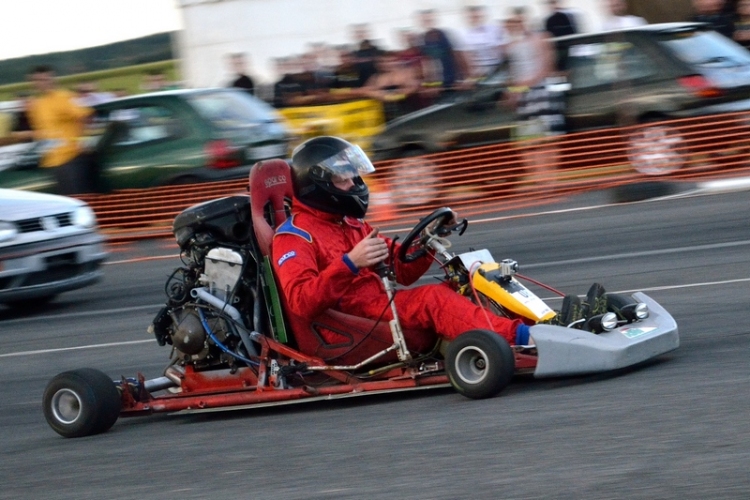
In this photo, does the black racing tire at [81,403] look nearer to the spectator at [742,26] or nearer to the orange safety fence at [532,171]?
the orange safety fence at [532,171]

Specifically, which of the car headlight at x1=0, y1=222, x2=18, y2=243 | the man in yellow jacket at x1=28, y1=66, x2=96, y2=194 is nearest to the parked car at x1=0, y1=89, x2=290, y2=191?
the man in yellow jacket at x1=28, y1=66, x2=96, y2=194

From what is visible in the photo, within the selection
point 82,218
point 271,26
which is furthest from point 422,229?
point 271,26

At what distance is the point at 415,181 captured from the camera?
12.7 metres

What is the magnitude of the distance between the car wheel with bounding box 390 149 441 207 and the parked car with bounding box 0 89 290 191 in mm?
1289

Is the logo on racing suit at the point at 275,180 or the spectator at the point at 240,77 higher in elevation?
the logo on racing suit at the point at 275,180

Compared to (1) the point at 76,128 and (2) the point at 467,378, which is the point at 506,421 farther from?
(1) the point at 76,128

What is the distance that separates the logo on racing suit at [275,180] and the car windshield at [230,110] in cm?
686

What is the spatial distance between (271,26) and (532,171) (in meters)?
5.83

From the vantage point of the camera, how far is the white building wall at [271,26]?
15.8 m

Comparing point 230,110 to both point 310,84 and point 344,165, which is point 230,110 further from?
point 344,165

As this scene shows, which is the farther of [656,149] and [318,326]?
[656,149]

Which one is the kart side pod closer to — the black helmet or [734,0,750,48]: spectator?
the black helmet

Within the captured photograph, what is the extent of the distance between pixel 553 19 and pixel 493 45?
2.33 ft

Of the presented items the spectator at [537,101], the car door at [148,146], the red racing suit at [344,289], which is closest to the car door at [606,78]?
the spectator at [537,101]
